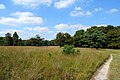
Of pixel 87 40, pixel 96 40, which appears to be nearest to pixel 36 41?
pixel 87 40

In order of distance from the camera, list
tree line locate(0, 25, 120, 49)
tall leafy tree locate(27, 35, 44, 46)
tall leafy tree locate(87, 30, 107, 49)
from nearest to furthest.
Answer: tall leafy tree locate(87, 30, 107, 49)
tree line locate(0, 25, 120, 49)
tall leafy tree locate(27, 35, 44, 46)

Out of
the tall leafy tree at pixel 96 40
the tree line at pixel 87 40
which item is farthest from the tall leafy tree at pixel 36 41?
the tall leafy tree at pixel 96 40

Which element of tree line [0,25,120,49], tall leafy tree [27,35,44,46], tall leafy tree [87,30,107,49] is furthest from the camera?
tall leafy tree [27,35,44,46]

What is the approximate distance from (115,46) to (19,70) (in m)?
67.4

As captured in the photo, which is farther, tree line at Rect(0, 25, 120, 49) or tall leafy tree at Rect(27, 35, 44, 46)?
tall leafy tree at Rect(27, 35, 44, 46)

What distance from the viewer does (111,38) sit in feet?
244

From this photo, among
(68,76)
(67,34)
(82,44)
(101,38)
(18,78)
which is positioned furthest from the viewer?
(67,34)

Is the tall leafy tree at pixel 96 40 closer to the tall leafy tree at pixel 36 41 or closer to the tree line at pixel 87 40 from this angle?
the tree line at pixel 87 40

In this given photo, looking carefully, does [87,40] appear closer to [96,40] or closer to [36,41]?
[96,40]

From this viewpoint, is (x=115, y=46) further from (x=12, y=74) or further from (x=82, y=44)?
(x=12, y=74)

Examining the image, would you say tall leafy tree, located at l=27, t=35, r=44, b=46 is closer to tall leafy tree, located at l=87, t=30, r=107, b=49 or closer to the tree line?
the tree line

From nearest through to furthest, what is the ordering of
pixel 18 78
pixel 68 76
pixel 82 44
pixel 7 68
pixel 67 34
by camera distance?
1. pixel 18 78
2. pixel 7 68
3. pixel 68 76
4. pixel 82 44
5. pixel 67 34

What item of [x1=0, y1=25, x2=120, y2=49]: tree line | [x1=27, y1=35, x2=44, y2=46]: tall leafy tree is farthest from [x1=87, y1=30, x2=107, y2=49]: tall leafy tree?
[x1=27, y1=35, x2=44, y2=46]: tall leafy tree

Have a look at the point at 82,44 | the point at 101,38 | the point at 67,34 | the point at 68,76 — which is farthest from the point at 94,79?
the point at 67,34
